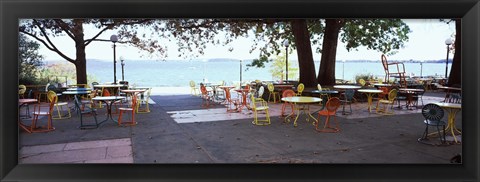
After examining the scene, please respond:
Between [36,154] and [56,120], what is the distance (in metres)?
2.92

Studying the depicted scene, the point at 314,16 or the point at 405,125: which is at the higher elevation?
the point at 314,16

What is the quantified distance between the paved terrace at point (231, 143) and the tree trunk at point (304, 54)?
3812 millimetres

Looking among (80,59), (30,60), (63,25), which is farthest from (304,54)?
(30,60)

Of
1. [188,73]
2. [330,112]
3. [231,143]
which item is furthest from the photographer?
[188,73]

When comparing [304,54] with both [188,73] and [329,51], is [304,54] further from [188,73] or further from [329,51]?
[188,73]

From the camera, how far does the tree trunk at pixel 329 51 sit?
37.7 ft

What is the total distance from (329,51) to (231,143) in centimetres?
740

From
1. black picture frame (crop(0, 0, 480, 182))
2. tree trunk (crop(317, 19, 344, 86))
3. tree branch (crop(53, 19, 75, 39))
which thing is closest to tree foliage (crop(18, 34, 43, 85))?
tree branch (crop(53, 19, 75, 39))

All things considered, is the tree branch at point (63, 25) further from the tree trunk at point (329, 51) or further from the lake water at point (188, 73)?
the lake water at point (188, 73)

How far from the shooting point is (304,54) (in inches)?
442
